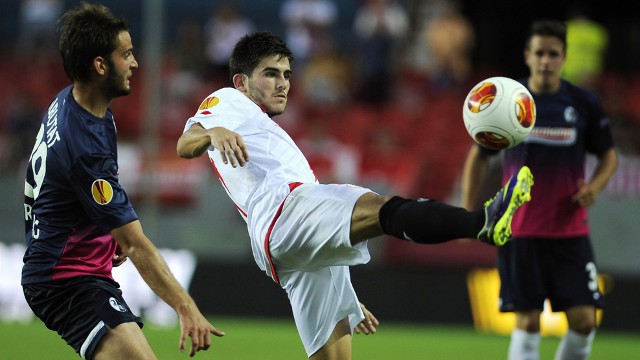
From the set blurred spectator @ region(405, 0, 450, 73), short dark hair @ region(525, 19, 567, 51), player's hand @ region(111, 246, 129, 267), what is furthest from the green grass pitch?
blurred spectator @ region(405, 0, 450, 73)

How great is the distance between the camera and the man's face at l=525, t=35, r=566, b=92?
6656 millimetres

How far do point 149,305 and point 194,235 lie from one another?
1059 millimetres

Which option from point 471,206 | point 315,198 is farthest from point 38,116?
→ point 315,198

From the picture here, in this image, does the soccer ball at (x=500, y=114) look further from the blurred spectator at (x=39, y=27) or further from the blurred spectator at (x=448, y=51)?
the blurred spectator at (x=39, y=27)

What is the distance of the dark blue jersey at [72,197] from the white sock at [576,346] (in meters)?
3.15

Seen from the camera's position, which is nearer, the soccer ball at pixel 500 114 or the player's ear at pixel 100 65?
the player's ear at pixel 100 65

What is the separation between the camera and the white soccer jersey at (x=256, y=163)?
523cm

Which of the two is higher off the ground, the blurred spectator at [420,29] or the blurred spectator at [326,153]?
the blurred spectator at [420,29]

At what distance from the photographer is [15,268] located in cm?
1123

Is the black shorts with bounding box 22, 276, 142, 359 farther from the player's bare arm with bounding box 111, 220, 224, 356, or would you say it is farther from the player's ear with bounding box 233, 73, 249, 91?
the player's ear with bounding box 233, 73, 249, 91

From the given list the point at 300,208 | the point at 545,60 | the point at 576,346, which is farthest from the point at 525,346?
the point at 300,208

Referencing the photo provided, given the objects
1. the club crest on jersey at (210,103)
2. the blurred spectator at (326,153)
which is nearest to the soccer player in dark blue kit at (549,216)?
the club crest on jersey at (210,103)

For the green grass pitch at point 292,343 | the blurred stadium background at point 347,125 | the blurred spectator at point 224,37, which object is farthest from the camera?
the blurred spectator at point 224,37

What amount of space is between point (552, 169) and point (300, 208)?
2356mm
